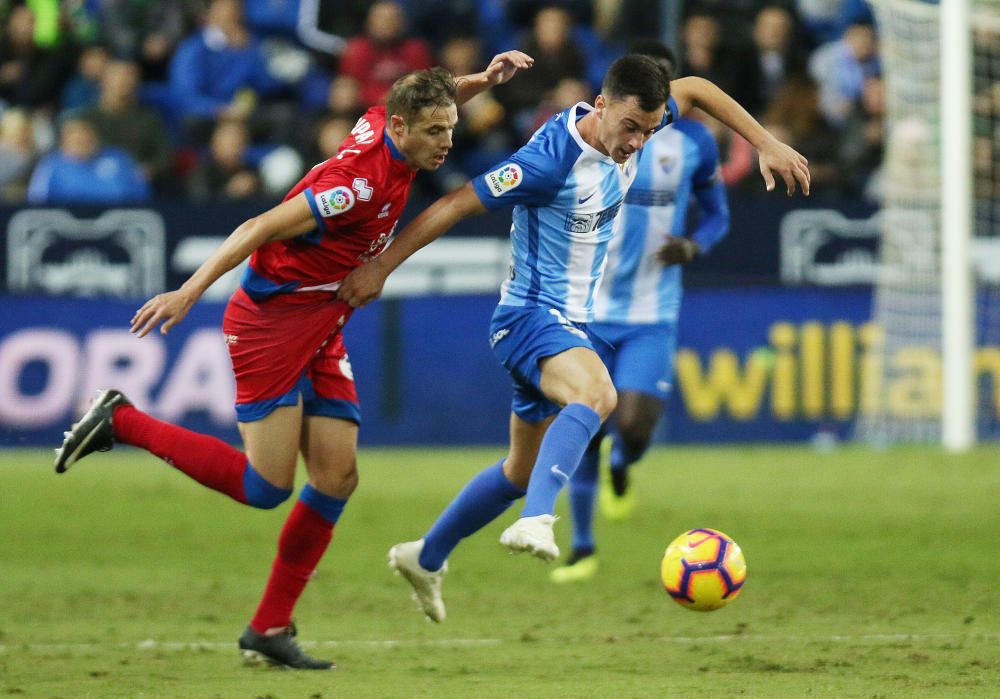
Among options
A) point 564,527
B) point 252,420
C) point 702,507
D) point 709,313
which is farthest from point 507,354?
point 709,313

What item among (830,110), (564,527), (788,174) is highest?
(830,110)

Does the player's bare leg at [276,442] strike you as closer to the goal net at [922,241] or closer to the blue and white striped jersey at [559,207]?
the blue and white striped jersey at [559,207]

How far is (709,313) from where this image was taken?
15.3 metres

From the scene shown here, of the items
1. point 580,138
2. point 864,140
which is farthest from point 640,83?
point 864,140

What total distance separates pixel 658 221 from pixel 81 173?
8.51 meters

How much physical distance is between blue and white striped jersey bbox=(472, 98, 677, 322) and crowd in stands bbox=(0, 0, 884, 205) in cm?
978

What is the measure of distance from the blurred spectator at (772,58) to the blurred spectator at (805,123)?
133 mm

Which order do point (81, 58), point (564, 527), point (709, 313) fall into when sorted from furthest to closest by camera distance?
point (81, 58) < point (709, 313) < point (564, 527)

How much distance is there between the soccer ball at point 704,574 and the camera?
21.6 feet

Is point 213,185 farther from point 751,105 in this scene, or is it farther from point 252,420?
point 252,420

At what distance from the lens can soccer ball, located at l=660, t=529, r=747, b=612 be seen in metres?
6.57

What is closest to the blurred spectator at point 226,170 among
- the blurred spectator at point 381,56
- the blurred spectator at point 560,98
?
the blurred spectator at point 381,56

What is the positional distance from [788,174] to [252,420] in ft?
7.61

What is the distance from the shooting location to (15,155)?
1712 cm
